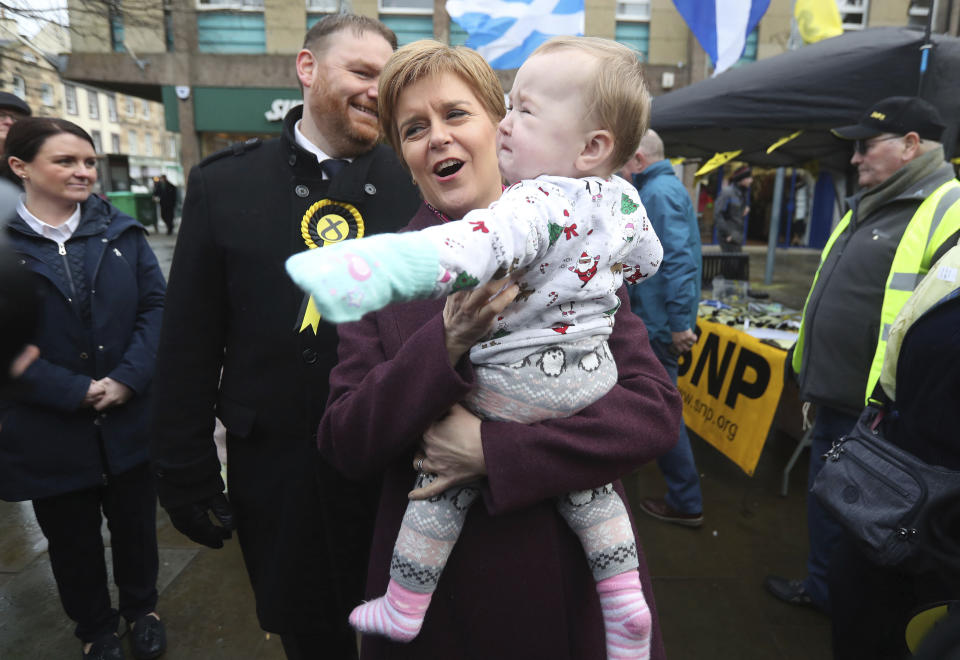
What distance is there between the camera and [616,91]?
1.12 meters

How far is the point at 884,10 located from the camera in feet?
42.7

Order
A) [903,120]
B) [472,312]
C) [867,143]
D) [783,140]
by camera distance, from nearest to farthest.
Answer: [472,312] → [903,120] → [867,143] → [783,140]

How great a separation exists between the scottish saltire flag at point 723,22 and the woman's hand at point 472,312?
5.13 meters

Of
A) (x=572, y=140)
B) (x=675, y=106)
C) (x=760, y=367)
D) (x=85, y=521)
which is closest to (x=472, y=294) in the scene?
(x=572, y=140)

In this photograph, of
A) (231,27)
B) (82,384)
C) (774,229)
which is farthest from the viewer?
(231,27)

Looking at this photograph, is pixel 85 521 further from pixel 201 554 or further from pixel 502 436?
pixel 502 436

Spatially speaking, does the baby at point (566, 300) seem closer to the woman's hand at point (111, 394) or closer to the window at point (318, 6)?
the woman's hand at point (111, 394)

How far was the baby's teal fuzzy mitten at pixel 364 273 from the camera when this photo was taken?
657mm

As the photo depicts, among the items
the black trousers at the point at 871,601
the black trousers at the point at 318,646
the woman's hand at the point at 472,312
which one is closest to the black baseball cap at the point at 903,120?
the black trousers at the point at 871,601

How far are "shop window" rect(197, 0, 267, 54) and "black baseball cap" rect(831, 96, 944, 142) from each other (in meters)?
13.5

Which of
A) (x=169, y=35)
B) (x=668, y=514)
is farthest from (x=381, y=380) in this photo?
(x=169, y=35)

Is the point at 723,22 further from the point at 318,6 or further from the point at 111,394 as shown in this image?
the point at 318,6

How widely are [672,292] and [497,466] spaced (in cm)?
284

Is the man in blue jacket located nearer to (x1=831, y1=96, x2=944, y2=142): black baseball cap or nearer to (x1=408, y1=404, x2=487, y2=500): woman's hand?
(x1=831, y1=96, x2=944, y2=142): black baseball cap
